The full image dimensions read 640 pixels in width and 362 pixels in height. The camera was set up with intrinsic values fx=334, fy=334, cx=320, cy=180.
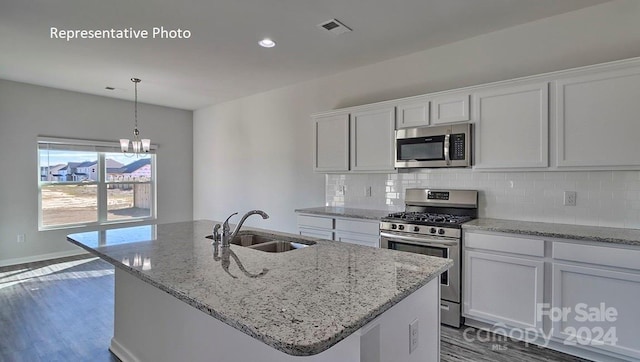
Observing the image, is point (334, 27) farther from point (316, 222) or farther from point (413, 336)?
point (413, 336)

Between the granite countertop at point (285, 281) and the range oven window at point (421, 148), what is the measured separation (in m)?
1.58

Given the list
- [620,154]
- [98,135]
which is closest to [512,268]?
[620,154]

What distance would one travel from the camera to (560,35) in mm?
2832

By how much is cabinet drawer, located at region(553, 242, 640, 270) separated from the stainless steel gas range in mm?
699

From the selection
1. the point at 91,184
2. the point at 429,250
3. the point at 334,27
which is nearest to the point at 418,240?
the point at 429,250

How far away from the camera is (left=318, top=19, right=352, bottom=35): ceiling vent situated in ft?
9.63

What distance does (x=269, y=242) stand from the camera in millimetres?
2428

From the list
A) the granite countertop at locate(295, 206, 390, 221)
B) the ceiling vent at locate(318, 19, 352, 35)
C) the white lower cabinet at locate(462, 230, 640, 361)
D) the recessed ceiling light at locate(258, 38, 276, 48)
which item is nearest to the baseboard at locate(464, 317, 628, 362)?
the white lower cabinet at locate(462, 230, 640, 361)

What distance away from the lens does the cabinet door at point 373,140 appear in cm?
354

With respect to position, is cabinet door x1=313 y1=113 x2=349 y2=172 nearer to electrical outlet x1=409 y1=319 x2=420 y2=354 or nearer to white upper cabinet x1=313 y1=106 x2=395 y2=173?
white upper cabinet x1=313 y1=106 x2=395 y2=173

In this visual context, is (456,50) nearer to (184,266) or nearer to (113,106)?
(184,266)

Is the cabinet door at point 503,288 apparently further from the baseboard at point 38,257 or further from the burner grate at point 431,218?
the baseboard at point 38,257

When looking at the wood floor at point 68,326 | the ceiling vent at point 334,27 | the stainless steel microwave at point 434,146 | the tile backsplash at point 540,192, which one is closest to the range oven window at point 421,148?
the stainless steel microwave at point 434,146

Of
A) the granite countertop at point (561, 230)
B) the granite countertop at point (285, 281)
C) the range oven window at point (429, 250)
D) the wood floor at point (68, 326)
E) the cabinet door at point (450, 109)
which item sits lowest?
the wood floor at point (68, 326)
